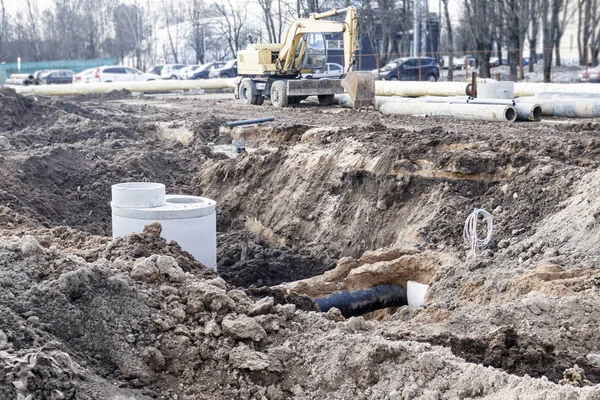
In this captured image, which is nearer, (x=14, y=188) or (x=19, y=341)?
(x=19, y=341)

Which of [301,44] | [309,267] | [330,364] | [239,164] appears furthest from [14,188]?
[301,44]

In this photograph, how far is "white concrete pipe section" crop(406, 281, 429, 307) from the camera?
845cm

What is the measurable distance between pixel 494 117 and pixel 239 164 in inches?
210

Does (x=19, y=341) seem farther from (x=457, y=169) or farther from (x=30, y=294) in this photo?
(x=457, y=169)

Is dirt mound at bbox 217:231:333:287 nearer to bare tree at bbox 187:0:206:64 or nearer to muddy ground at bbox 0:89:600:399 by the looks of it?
muddy ground at bbox 0:89:600:399

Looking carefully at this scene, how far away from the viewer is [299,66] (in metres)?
22.6

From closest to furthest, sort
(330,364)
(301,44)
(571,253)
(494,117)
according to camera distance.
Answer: (330,364)
(571,253)
(494,117)
(301,44)

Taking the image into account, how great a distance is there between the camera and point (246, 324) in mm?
5125

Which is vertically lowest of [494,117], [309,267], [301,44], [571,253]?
[309,267]

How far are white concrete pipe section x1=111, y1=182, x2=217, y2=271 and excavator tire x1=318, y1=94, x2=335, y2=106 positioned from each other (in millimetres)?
13181

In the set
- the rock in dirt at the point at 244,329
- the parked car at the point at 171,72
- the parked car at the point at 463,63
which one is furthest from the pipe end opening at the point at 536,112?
the parked car at the point at 171,72

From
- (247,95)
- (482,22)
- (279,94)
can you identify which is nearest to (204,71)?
(482,22)

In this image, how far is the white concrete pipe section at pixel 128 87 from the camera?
30.0 meters

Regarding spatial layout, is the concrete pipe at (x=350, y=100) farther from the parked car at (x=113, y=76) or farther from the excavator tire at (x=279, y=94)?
the parked car at (x=113, y=76)
